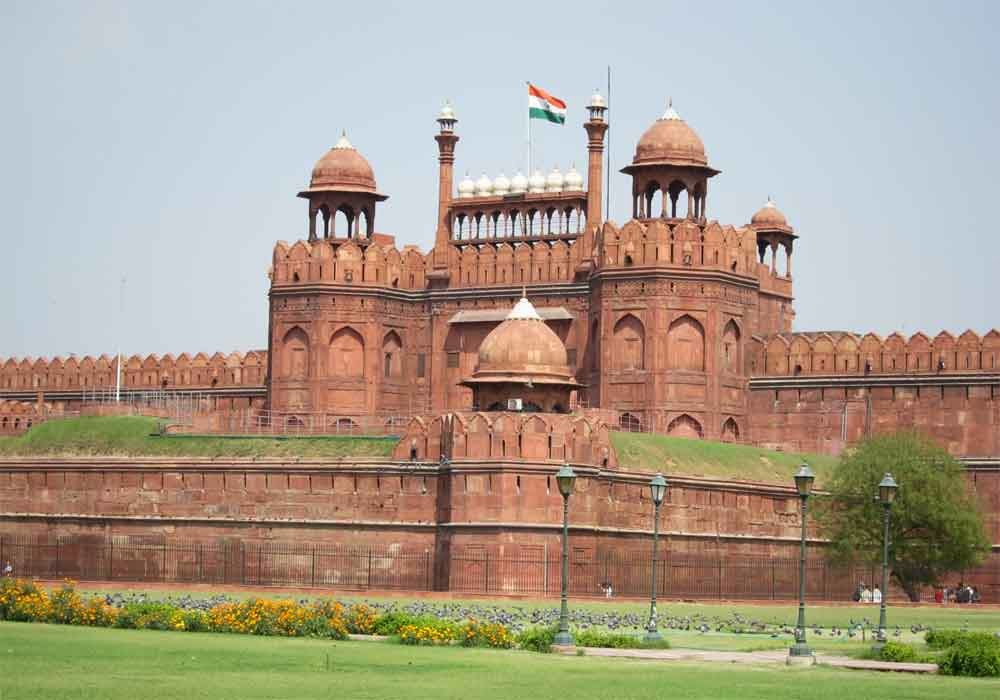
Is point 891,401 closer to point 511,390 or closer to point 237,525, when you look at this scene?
point 511,390

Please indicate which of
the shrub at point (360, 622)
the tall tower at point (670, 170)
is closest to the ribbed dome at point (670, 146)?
the tall tower at point (670, 170)

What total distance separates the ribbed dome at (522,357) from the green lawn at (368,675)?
29.8 metres

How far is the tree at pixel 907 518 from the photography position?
2699 inches

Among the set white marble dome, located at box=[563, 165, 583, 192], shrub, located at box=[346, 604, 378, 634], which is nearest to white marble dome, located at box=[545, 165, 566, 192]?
white marble dome, located at box=[563, 165, 583, 192]

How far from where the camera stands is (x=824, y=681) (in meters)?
33.9

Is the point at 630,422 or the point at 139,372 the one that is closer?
the point at 630,422

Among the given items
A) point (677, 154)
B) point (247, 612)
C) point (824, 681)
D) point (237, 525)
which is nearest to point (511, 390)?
point (237, 525)

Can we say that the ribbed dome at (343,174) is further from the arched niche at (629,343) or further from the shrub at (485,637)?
the shrub at (485,637)

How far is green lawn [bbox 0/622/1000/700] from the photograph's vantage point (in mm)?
30203

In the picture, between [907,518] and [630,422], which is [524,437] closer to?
[907,518]

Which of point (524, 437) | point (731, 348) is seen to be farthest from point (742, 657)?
point (731, 348)

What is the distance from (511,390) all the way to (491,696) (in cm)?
3878

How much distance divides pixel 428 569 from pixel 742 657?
29.9 metres

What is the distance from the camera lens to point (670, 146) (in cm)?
7931
